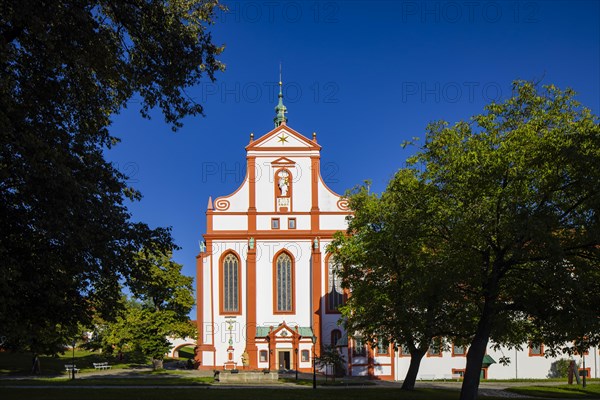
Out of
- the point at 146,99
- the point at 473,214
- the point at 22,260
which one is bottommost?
the point at 22,260

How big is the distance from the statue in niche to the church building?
0.08 metres

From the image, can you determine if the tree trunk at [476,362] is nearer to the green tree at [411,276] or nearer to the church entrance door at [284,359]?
the green tree at [411,276]

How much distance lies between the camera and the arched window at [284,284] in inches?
2117

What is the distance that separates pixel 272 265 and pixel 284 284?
6.02ft

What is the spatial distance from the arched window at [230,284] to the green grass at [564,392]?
2447 cm

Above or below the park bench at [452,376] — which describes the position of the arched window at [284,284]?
above

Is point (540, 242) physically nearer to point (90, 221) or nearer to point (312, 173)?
point (90, 221)

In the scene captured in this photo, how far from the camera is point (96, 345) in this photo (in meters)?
55.8

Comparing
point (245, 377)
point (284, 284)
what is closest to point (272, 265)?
point (284, 284)

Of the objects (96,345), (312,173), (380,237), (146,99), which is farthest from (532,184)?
(96,345)

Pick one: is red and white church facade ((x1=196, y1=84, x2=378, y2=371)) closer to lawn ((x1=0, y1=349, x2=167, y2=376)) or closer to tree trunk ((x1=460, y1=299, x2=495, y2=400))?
lawn ((x1=0, y1=349, x2=167, y2=376))

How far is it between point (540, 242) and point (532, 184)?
2376mm

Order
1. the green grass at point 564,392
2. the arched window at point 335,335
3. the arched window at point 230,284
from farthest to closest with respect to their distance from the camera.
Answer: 1. the arched window at point 230,284
2. the arched window at point 335,335
3. the green grass at point 564,392

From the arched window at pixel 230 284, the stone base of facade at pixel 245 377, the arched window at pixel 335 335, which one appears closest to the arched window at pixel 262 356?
the arched window at pixel 230 284
